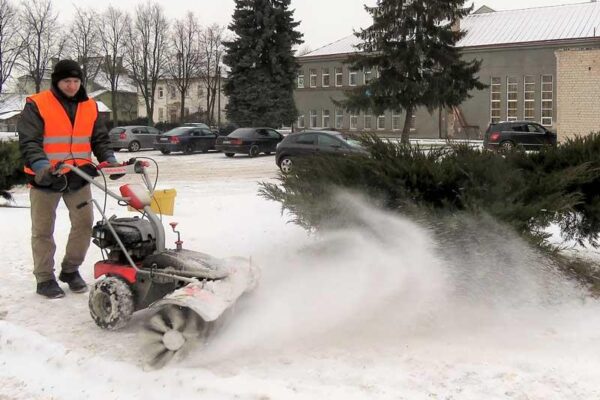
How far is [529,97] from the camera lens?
140 feet

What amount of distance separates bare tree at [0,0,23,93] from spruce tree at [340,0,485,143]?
1519 inches

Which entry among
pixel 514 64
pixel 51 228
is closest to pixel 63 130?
pixel 51 228

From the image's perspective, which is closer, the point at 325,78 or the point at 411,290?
the point at 411,290

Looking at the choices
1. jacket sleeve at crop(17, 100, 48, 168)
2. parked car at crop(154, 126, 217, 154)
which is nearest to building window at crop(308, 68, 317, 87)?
parked car at crop(154, 126, 217, 154)

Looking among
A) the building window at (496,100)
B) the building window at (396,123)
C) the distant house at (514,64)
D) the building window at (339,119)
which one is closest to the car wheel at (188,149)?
the distant house at (514,64)

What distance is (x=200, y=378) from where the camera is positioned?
355 cm

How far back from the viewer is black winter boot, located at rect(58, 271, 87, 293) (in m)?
5.20

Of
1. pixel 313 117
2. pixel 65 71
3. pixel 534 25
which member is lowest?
pixel 65 71

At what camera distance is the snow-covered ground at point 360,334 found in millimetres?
3494

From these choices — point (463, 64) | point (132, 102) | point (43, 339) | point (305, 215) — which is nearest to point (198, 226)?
point (305, 215)

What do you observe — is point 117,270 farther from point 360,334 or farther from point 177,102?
point 177,102

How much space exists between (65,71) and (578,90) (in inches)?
929

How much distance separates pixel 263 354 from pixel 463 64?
29.1 m

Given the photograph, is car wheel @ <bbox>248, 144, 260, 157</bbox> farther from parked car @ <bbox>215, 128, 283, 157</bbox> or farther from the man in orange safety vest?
the man in orange safety vest
